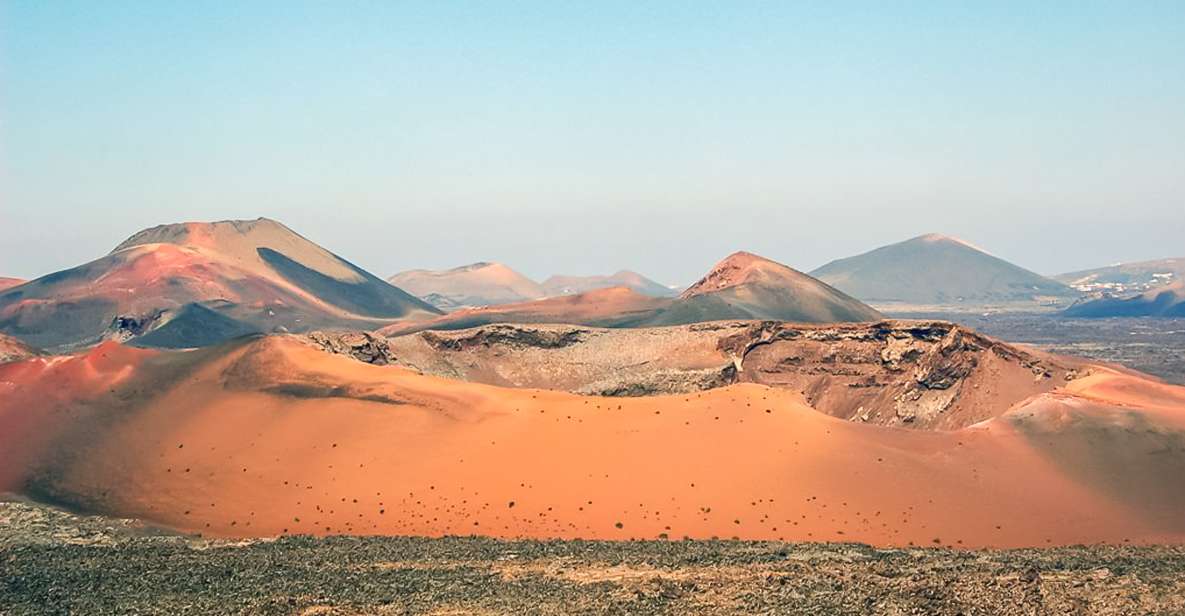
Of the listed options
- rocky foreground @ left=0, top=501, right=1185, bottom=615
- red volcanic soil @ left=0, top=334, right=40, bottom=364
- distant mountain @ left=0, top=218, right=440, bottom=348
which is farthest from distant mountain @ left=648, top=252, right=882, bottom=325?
rocky foreground @ left=0, top=501, right=1185, bottom=615

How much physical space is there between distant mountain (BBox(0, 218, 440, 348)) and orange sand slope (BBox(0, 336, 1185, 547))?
74.4 meters

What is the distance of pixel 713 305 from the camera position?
348 ft

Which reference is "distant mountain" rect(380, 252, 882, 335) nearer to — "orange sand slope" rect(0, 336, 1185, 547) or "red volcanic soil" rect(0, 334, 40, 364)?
"red volcanic soil" rect(0, 334, 40, 364)

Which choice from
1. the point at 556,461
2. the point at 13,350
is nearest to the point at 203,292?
the point at 13,350

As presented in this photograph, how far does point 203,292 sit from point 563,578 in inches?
4918

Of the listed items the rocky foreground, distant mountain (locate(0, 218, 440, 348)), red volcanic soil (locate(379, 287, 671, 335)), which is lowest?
the rocky foreground

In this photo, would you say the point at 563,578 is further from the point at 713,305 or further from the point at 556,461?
the point at 713,305

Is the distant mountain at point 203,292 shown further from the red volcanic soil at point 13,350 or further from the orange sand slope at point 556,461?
the orange sand slope at point 556,461

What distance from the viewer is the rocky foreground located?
22344mm

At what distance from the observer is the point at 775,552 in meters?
29.6

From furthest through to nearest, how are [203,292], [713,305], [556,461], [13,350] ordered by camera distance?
[203,292]
[713,305]
[13,350]
[556,461]

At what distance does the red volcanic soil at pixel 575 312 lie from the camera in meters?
111

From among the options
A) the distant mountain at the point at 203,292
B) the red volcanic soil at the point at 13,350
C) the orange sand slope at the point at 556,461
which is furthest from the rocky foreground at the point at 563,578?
the distant mountain at the point at 203,292

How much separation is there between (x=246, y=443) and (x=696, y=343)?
28442 millimetres
